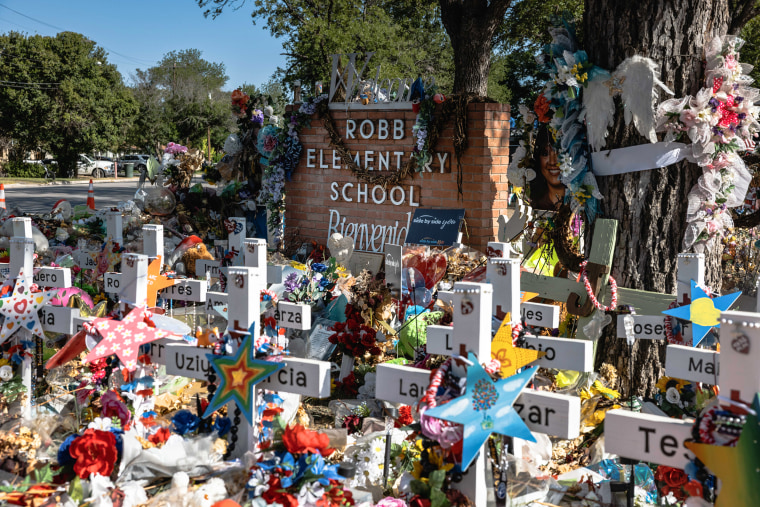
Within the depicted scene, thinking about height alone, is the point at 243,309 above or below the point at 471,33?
below

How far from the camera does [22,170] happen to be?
36.9m

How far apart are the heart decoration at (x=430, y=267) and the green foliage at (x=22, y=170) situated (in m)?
35.9

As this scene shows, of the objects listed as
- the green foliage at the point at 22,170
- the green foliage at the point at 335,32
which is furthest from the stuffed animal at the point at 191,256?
the green foliage at the point at 22,170

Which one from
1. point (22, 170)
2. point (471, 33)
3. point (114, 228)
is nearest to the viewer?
point (114, 228)

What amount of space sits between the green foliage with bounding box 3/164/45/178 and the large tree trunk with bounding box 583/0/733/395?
1473 inches

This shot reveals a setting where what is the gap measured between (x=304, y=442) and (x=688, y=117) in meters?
3.23

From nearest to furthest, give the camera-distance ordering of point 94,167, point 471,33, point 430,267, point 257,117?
point 430,267, point 257,117, point 471,33, point 94,167

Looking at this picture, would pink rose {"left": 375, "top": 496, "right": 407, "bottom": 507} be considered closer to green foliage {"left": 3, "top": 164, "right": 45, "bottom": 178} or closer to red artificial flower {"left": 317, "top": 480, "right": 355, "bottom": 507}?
red artificial flower {"left": 317, "top": 480, "right": 355, "bottom": 507}

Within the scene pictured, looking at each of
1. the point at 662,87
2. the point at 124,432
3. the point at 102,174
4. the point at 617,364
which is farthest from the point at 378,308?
the point at 102,174

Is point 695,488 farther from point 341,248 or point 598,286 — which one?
point 341,248

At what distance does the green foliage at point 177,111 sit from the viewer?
48594 mm

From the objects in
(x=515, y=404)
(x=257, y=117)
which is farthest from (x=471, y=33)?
→ (x=515, y=404)

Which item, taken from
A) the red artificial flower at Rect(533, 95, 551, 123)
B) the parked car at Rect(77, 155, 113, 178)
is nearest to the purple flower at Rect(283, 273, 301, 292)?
the red artificial flower at Rect(533, 95, 551, 123)

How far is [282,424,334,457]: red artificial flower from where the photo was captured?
8.43 ft
